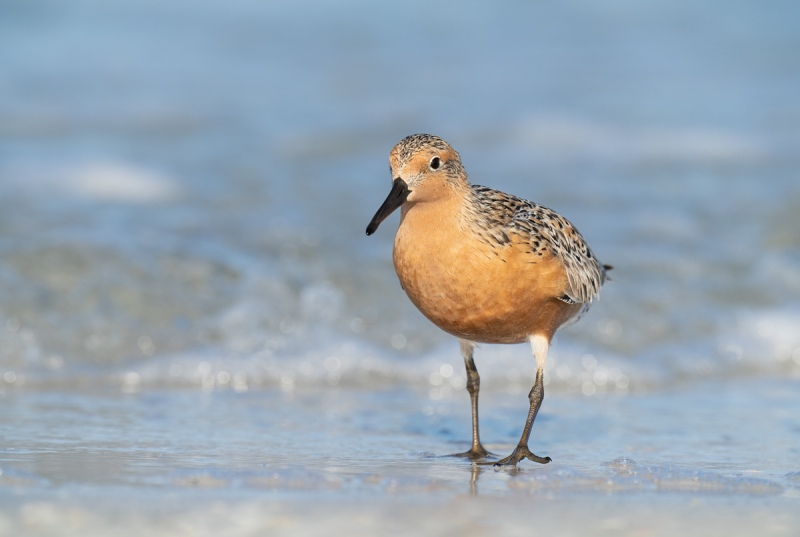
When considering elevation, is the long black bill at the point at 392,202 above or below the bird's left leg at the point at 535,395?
above

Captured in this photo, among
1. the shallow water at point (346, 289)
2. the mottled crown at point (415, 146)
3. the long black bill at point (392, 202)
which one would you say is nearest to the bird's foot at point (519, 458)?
the shallow water at point (346, 289)

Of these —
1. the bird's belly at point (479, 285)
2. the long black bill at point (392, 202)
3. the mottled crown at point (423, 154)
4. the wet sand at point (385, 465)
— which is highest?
the mottled crown at point (423, 154)

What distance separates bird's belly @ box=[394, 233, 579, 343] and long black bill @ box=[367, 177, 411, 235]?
0.29 meters

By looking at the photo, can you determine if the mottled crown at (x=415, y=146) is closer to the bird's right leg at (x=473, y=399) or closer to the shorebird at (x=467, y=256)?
the shorebird at (x=467, y=256)

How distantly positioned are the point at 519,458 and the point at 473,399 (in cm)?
74

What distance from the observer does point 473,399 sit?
711 centimetres

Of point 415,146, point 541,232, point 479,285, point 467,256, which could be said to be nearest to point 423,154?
point 415,146

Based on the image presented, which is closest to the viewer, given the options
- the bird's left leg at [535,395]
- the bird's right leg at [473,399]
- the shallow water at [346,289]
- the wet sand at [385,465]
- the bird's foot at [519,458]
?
the wet sand at [385,465]

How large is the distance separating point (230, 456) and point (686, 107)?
14.1 metres

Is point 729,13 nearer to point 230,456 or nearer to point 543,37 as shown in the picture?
point 543,37

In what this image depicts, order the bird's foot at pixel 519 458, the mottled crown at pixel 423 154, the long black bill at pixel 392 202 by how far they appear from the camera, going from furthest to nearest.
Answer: the bird's foot at pixel 519 458 < the mottled crown at pixel 423 154 < the long black bill at pixel 392 202

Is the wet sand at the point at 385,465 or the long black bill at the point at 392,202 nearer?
the wet sand at the point at 385,465

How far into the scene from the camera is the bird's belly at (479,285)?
246 inches

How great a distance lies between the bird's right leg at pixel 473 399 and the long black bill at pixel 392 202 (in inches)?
51.0
